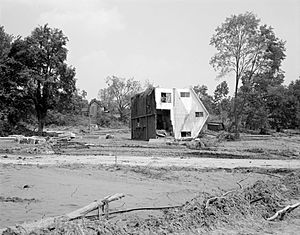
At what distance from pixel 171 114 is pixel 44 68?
1640 centimetres

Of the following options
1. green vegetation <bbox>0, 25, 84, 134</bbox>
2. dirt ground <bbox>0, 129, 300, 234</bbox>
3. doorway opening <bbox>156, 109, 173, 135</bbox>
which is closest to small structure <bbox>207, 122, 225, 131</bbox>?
doorway opening <bbox>156, 109, 173, 135</bbox>

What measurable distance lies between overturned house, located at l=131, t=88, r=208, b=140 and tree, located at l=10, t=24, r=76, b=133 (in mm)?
9537

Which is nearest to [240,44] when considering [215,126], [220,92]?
[215,126]

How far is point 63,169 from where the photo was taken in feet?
48.0

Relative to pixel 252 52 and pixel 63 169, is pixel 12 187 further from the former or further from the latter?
pixel 252 52

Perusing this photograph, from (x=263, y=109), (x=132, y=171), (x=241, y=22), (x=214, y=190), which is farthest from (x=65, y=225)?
(x=263, y=109)

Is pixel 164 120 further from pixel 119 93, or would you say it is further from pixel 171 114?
pixel 119 93

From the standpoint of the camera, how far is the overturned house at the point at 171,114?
133 feet

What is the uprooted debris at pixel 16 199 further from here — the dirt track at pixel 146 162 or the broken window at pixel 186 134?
the broken window at pixel 186 134

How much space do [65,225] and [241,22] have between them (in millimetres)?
40736

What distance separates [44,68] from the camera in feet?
147

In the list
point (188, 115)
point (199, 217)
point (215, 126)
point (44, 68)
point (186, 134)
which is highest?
point (44, 68)

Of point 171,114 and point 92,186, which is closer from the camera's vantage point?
point 92,186

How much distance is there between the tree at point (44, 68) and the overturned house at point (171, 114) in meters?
9.54
